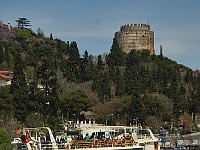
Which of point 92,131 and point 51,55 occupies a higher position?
point 51,55

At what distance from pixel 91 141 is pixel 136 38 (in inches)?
3412

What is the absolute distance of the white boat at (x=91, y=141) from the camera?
25422 millimetres

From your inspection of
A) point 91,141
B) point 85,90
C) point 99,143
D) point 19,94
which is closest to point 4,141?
point 91,141

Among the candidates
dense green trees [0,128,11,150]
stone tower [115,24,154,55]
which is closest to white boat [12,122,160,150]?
dense green trees [0,128,11,150]

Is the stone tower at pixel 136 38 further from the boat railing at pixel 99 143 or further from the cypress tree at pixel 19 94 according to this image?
the boat railing at pixel 99 143

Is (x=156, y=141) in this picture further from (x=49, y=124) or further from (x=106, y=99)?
(x=106, y=99)

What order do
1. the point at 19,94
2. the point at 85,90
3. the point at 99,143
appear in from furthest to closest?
the point at 85,90 → the point at 19,94 → the point at 99,143

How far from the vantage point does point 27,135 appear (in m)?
25.4

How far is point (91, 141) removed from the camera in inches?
1051

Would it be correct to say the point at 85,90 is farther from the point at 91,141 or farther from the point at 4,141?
the point at 91,141

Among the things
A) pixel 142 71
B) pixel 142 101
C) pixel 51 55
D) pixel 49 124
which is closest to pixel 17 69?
pixel 49 124

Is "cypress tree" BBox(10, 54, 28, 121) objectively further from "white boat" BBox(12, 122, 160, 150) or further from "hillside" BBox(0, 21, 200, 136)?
"white boat" BBox(12, 122, 160, 150)

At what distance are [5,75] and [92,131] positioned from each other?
49185 millimetres

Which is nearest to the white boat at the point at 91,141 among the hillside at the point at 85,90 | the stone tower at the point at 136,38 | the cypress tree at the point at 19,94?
the hillside at the point at 85,90
